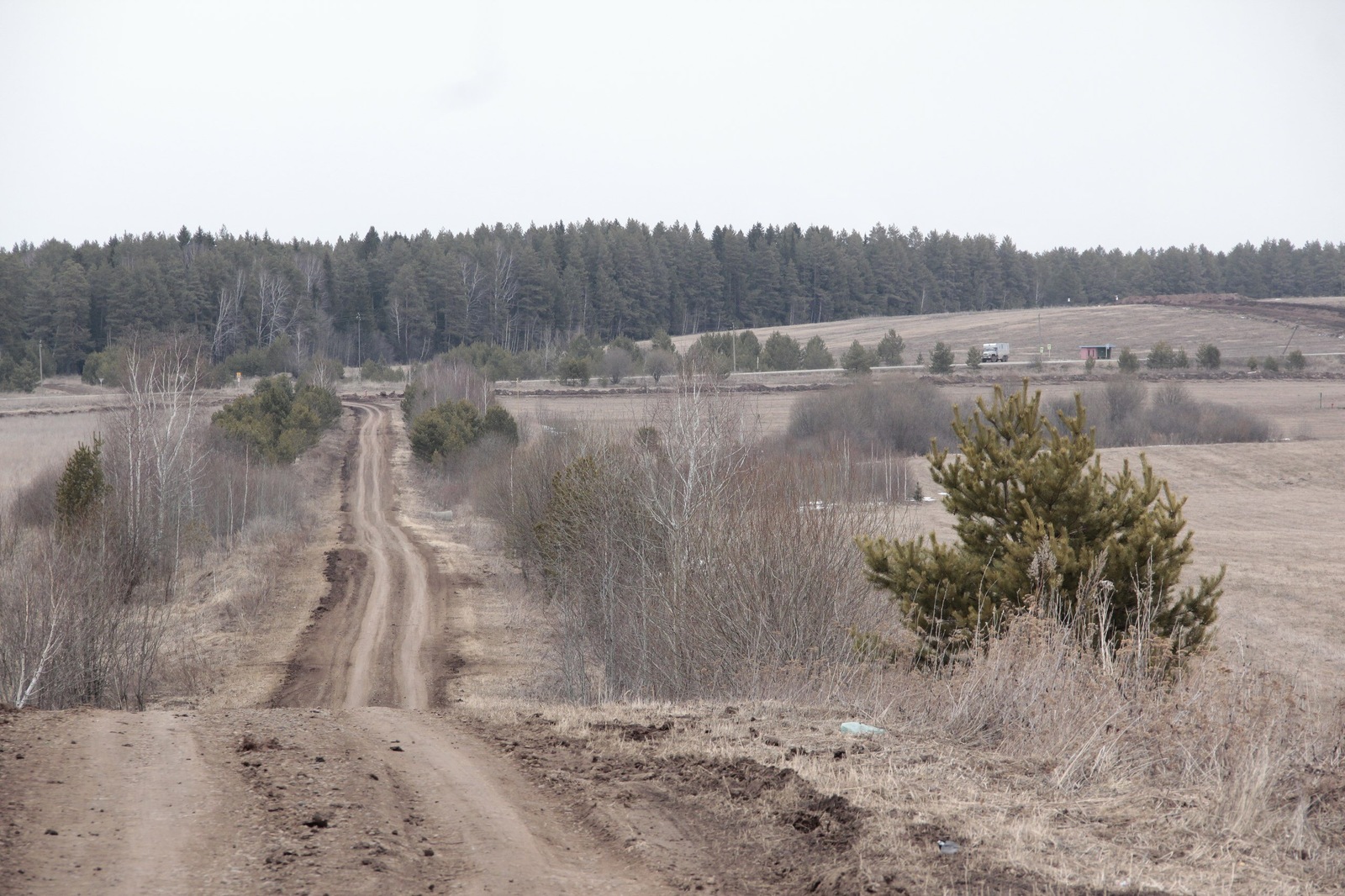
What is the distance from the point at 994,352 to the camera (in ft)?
349

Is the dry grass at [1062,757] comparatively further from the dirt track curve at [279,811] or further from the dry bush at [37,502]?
the dry bush at [37,502]

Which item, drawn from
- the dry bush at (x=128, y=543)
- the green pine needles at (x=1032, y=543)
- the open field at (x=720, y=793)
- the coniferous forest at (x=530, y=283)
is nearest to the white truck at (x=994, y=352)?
the coniferous forest at (x=530, y=283)

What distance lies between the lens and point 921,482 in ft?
189

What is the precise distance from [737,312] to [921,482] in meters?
99.5

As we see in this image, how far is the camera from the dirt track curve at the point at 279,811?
18.2 feet

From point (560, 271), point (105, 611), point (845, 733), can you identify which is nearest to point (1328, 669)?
point (845, 733)

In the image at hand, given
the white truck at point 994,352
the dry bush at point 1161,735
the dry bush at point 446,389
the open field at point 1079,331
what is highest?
the open field at point 1079,331

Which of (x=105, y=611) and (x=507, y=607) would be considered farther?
(x=507, y=607)

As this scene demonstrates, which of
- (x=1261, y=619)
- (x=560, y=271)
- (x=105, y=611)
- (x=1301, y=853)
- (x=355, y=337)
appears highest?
(x=560, y=271)

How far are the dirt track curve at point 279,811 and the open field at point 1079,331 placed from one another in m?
107

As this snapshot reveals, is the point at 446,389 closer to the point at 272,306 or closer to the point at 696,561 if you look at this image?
the point at 696,561

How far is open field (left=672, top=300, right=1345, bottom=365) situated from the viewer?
11256 centimetres

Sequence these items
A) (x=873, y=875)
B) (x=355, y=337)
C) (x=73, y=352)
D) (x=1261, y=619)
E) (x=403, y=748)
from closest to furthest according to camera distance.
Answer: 1. (x=873, y=875)
2. (x=403, y=748)
3. (x=1261, y=619)
4. (x=73, y=352)
5. (x=355, y=337)

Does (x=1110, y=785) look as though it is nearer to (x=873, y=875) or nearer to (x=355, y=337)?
(x=873, y=875)
